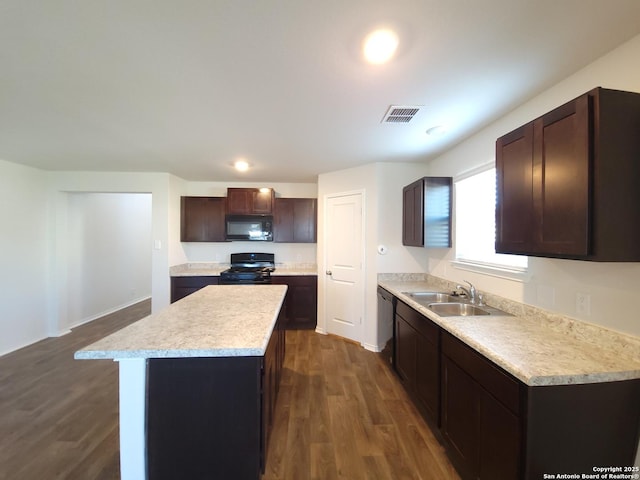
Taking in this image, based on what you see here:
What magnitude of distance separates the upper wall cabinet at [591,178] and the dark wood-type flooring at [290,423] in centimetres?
159

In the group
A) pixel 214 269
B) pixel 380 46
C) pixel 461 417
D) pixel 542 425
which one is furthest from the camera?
pixel 214 269

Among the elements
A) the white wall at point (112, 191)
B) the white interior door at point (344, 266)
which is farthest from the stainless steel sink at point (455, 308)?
the white wall at point (112, 191)

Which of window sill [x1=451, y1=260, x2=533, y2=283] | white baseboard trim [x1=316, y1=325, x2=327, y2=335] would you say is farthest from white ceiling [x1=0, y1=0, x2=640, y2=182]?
white baseboard trim [x1=316, y1=325, x2=327, y2=335]

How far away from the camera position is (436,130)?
94.3 inches

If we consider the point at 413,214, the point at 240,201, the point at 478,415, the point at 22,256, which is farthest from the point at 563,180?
the point at 22,256

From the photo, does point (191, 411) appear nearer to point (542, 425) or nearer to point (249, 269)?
point (542, 425)

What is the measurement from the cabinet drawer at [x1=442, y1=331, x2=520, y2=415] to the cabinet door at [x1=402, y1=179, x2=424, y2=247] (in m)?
1.39

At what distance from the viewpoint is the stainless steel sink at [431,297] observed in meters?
2.53

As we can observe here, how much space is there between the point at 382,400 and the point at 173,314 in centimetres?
195

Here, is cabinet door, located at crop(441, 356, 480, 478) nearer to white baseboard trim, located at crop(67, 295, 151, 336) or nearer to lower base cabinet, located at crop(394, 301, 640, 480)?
lower base cabinet, located at crop(394, 301, 640, 480)

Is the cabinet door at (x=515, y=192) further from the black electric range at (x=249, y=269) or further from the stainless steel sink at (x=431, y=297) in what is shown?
the black electric range at (x=249, y=269)

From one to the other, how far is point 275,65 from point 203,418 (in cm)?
200

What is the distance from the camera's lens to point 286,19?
1.19 m

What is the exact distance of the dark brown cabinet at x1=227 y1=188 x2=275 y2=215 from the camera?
4.39m
